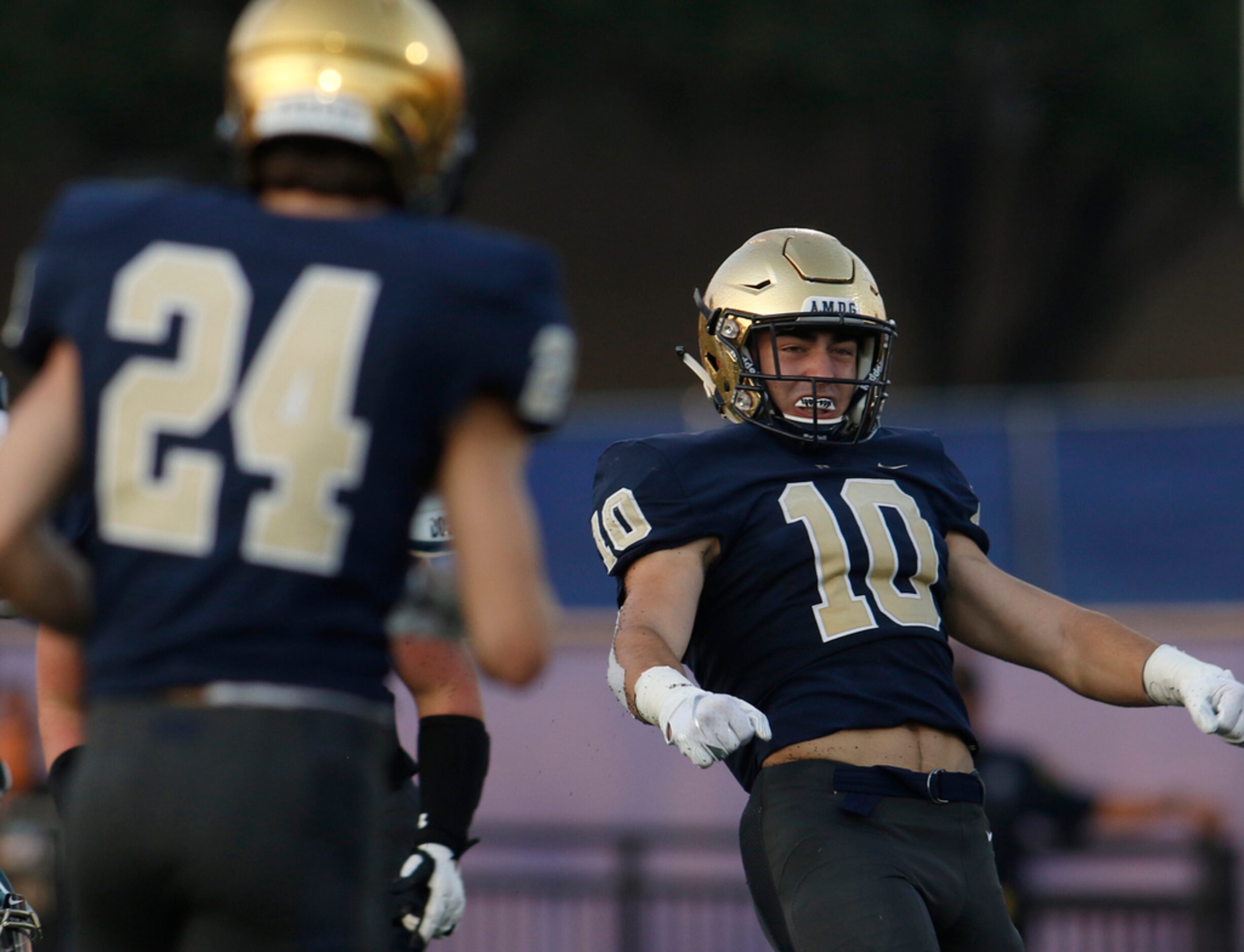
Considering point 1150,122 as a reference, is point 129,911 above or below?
below

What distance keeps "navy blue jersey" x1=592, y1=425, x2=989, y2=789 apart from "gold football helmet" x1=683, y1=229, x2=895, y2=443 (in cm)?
10

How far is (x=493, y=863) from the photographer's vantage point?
826 cm

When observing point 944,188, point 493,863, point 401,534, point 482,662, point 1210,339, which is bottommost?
point 493,863

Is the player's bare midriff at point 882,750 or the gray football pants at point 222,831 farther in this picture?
the player's bare midriff at point 882,750

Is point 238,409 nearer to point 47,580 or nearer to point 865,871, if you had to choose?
point 47,580

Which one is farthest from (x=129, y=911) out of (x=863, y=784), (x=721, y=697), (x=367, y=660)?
(x=863, y=784)

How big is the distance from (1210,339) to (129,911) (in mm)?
16010

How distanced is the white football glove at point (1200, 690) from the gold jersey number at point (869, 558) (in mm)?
444

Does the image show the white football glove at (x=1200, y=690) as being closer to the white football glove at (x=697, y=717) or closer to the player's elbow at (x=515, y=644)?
the white football glove at (x=697, y=717)

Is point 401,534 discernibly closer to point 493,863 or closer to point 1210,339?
point 493,863

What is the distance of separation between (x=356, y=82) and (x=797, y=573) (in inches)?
68.8

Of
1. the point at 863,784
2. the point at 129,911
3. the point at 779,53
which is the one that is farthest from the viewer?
the point at 779,53

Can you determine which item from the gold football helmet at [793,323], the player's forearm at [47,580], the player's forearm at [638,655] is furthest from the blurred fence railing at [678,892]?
the player's forearm at [47,580]

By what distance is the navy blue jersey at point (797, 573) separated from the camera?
387 cm
